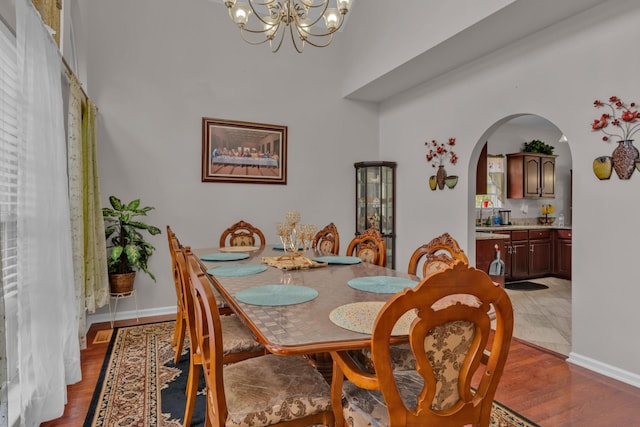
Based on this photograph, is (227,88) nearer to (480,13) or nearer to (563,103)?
(480,13)

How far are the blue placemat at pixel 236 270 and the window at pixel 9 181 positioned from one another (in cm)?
94

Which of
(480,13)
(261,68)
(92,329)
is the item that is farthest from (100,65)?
(480,13)

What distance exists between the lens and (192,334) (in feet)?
6.01

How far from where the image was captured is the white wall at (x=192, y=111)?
3754 millimetres

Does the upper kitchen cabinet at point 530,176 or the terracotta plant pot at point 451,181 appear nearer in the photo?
the terracotta plant pot at point 451,181

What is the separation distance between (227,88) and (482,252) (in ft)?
11.6

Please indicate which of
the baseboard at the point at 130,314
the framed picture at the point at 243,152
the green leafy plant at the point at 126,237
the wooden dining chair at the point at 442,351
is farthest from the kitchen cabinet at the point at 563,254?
the green leafy plant at the point at 126,237

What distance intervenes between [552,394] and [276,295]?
1.91m

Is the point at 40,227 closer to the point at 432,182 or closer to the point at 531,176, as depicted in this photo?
the point at 432,182

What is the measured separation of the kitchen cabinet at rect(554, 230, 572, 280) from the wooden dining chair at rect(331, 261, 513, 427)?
5.59 m

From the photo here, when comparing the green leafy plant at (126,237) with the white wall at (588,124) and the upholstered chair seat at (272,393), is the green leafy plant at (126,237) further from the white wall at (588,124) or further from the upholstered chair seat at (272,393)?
the white wall at (588,124)

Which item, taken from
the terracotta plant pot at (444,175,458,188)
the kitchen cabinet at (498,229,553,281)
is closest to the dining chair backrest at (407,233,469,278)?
the terracotta plant pot at (444,175,458,188)

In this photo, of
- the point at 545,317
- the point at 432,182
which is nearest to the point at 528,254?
the point at 545,317

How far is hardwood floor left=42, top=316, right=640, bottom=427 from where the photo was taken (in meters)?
2.02
